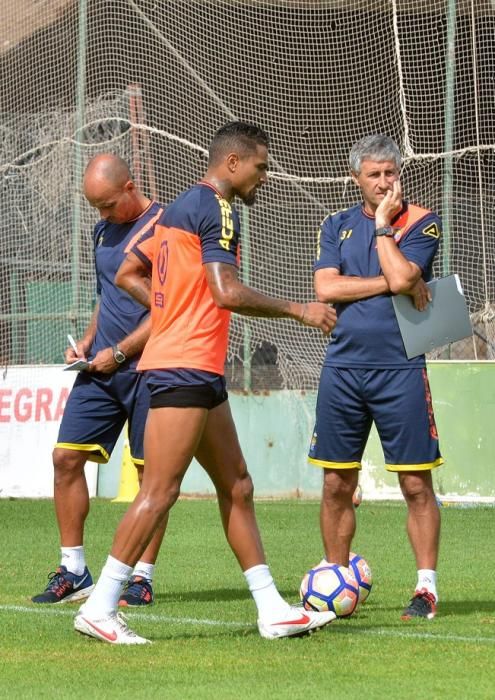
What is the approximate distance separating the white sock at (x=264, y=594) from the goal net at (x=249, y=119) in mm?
10294

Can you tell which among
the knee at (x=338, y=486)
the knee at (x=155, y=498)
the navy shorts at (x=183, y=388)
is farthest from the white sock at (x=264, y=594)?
the knee at (x=338, y=486)

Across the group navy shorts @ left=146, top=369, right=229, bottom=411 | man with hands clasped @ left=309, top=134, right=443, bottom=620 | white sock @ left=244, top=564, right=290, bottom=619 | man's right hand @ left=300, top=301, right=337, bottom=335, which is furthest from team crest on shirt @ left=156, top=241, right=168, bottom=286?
white sock @ left=244, top=564, right=290, bottom=619

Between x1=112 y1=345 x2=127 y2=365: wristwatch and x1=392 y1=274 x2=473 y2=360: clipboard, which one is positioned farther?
x1=112 y1=345 x2=127 y2=365: wristwatch

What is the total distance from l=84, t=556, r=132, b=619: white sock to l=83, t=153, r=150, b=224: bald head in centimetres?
263

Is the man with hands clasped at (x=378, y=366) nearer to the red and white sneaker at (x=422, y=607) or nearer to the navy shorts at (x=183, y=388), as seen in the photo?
the red and white sneaker at (x=422, y=607)

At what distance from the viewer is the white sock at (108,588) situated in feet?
19.2

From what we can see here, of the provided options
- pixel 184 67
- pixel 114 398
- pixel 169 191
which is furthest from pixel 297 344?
pixel 114 398

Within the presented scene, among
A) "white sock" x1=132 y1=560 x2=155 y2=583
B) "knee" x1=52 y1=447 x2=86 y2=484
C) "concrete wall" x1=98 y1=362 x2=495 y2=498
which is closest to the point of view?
"white sock" x1=132 y1=560 x2=155 y2=583

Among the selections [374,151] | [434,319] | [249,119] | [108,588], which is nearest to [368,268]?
[434,319]

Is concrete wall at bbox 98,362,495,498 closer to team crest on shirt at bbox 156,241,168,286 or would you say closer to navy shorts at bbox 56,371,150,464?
navy shorts at bbox 56,371,150,464

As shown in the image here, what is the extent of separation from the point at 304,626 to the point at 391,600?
154cm

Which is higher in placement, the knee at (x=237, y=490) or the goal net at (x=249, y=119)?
the goal net at (x=249, y=119)

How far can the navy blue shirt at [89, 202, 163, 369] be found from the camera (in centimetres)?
786

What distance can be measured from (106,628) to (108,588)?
0.58 feet
